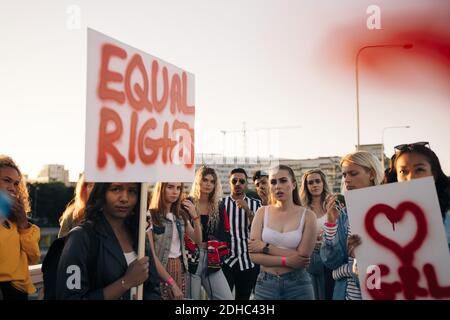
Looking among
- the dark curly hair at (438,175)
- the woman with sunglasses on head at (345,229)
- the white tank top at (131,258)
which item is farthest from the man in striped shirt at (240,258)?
the dark curly hair at (438,175)

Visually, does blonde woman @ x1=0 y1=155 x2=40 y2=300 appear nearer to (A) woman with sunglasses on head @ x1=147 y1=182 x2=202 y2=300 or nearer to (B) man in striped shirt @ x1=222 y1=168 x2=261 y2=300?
(A) woman with sunglasses on head @ x1=147 y1=182 x2=202 y2=300

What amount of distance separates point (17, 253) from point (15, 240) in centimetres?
8

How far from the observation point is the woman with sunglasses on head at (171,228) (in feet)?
12.0

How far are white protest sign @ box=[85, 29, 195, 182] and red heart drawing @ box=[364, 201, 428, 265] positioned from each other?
1218 mm

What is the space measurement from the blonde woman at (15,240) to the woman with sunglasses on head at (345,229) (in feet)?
6.21

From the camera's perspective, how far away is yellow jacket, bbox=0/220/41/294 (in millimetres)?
2975

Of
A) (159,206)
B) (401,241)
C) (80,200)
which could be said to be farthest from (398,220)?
(159,206)

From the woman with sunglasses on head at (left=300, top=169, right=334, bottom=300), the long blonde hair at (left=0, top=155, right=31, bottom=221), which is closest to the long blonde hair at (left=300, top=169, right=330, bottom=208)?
the woman with sunglasses on head at (left=300, top=169, right=334, bottom=300)

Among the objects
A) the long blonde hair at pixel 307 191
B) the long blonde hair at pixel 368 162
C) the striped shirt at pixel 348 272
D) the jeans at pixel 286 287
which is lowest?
the jeans at pixel 286 287

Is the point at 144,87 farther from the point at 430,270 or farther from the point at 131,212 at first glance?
the point at 430,270

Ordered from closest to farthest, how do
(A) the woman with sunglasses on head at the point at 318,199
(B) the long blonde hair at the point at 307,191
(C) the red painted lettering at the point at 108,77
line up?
(C) the red painted lettering at the point at 108,77 → (A) the woman with sunglasses on head at the point at 318,199 → (B) the long blonde hair at the point at 307,191

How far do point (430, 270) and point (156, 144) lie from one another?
1.66m

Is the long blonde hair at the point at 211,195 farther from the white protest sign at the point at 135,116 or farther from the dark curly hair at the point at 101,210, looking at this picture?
the dark curly hair at the point at 101,210
